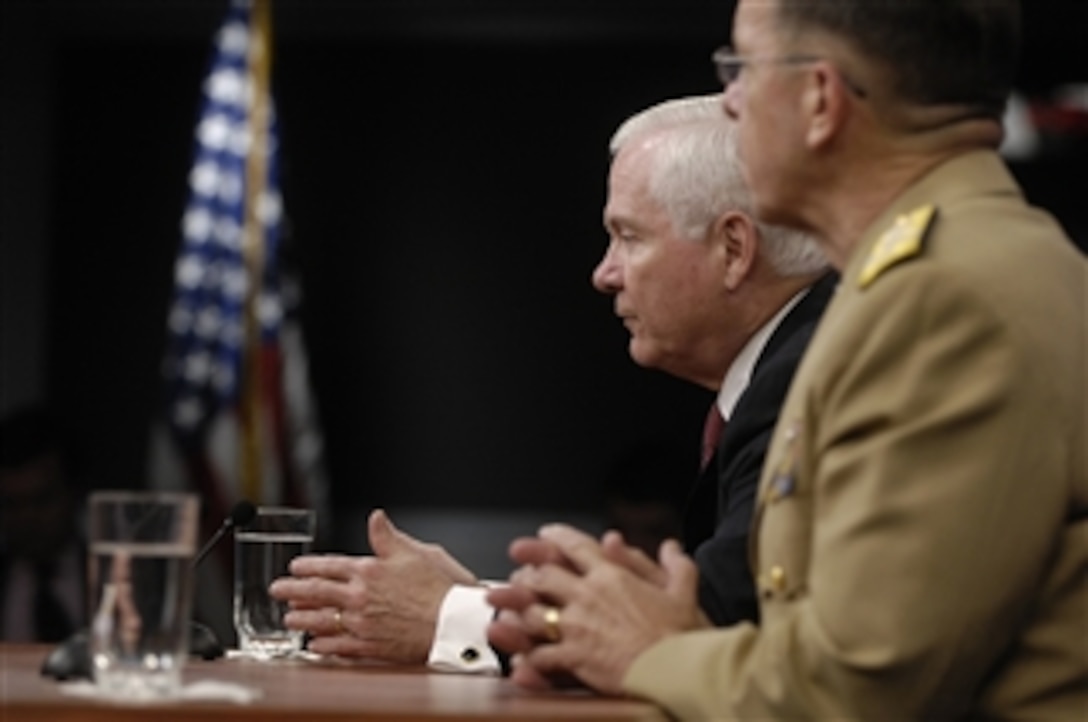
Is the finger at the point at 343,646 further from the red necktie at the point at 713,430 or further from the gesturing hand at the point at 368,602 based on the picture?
the red necktie at the point at 713,430

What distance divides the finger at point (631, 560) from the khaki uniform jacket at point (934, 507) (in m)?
0.24

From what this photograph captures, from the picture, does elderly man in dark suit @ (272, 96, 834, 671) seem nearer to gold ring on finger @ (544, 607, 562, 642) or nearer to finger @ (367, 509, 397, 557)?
finger @ (367, 509, 397, 557)

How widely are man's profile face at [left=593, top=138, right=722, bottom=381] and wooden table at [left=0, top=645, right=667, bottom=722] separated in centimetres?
78

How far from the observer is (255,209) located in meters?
7.85

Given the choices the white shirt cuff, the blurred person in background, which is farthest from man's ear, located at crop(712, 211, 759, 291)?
the blurred person in background

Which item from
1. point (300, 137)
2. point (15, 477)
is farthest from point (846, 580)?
point (300, 137)

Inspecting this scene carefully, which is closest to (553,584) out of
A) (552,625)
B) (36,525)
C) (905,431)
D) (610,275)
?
(552,625)

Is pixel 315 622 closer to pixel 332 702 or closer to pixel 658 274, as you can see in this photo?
pixel 658 274

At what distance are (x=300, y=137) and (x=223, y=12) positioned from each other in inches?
20.2

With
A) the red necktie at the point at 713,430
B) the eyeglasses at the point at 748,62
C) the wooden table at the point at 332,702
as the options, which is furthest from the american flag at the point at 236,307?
the eyeglasses at the point at 748,62

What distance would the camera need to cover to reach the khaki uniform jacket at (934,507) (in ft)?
6.30

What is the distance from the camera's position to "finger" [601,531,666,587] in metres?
2.30

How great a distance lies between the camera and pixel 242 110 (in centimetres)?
789

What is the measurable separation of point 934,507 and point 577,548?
498 mm
